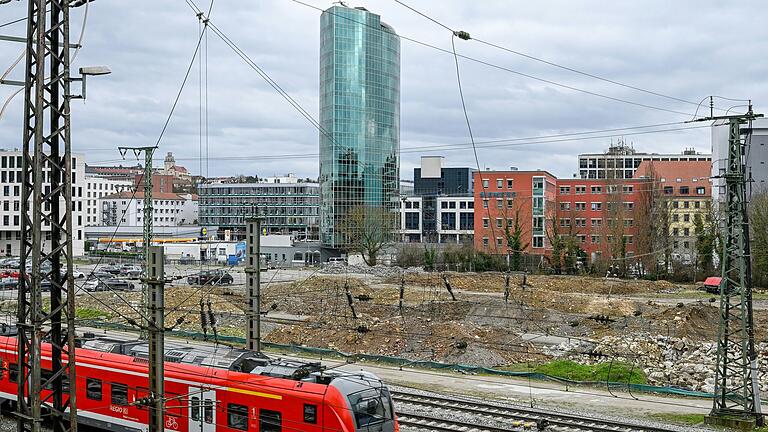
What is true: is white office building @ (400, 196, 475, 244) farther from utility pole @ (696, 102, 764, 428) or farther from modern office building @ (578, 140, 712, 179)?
utility pole @ (696, 102, 764, 428)

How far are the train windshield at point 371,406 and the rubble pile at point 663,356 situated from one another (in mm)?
15096

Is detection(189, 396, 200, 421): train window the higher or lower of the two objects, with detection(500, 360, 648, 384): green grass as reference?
higher

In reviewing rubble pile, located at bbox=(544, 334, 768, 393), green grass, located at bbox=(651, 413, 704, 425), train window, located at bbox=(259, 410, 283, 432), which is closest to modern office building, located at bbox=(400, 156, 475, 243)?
rubble pile, located at bbox=(544, 334, 768, 393)

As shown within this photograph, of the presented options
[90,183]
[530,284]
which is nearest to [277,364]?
[530,284]

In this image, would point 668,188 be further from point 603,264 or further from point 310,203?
point 310,203

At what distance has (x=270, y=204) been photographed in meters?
135

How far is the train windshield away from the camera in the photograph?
51.1ft

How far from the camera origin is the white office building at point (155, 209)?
135m

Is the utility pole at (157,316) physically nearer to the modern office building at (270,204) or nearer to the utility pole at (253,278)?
the utility pole at (253,278)

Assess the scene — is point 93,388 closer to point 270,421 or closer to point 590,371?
point 270,421

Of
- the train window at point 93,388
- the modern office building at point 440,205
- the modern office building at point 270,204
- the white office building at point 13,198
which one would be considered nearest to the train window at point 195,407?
the train window at point 93,388

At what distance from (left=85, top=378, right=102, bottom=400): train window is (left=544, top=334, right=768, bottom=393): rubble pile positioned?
1887 cm

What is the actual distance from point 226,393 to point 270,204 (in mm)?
119715

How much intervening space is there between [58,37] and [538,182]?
72070mm
